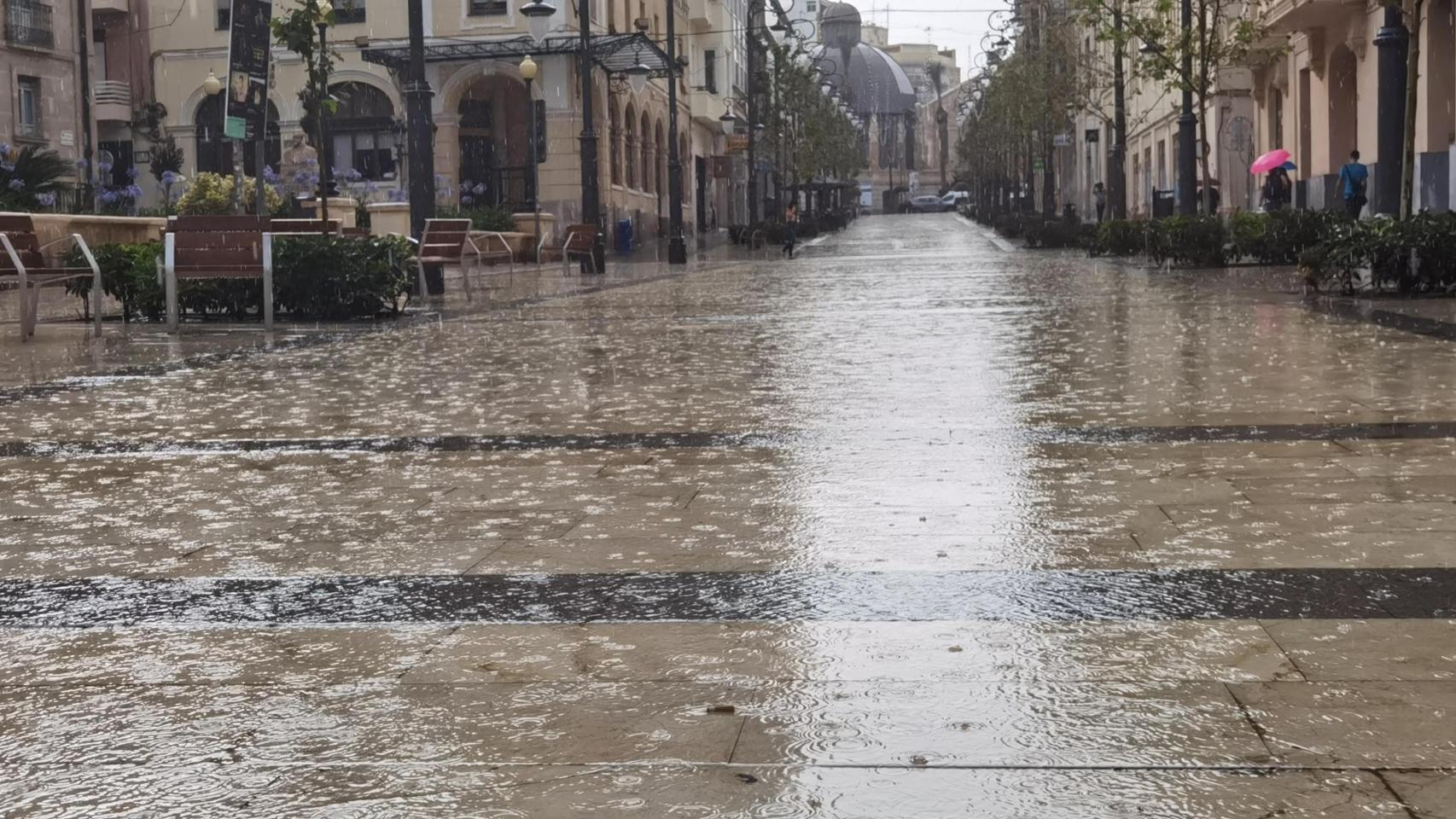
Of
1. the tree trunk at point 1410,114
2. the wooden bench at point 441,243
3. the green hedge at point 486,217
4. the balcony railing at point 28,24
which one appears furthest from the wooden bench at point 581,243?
the balcony railing at point 28,24

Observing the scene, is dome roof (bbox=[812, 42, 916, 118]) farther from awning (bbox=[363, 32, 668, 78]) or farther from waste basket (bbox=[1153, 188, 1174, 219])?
waste basket (bbox=[1153, 188, 1174, 219])

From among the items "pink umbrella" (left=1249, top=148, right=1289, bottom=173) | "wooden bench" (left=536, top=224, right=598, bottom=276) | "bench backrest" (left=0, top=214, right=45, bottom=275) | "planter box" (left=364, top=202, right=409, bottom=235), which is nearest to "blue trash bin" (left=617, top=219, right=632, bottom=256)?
"planter box" (left=364, top=202, right=409, bottom=235)

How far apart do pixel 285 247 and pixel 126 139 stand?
123ft

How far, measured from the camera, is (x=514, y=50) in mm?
Answer: 44094

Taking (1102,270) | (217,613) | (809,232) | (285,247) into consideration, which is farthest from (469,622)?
(809,232)

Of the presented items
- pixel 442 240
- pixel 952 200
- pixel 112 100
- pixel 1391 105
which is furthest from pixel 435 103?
pixel 952 200

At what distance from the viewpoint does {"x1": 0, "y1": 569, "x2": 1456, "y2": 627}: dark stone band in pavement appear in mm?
4211

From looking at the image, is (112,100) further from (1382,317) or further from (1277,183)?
(1382,317)

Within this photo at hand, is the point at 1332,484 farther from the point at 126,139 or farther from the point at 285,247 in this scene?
the point at 126,139

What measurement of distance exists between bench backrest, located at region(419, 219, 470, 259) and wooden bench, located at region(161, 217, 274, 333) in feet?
16.5

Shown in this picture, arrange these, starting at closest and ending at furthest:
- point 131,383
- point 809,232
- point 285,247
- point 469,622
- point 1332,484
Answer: point 469,622 < point 1332,484 < point 131,383 < point 285,247 < point 809,232

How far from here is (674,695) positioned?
3.54m

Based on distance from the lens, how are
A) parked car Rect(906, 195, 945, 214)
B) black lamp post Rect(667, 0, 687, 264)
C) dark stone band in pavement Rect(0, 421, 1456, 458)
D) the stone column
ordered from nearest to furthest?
dark stone band in pavement Rect(0, 421, 1456, 458) → the stone column → black lamp post Rect(667, 0, 687, 264) → parked car Rect(906, 195, 945, 214)

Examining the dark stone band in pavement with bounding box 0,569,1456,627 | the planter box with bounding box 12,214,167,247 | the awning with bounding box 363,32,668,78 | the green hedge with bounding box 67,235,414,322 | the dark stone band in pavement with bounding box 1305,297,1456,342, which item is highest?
the awning with bounding box 363,32,668,78
